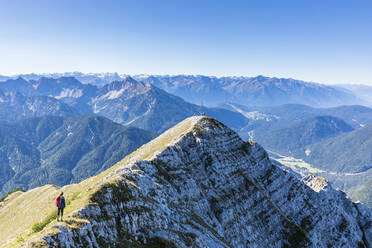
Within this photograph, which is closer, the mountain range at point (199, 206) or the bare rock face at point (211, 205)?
the mountain range at point (199, 206)

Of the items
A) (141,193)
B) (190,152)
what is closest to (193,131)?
(190,152)

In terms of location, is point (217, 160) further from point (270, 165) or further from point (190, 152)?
point (270, 165)

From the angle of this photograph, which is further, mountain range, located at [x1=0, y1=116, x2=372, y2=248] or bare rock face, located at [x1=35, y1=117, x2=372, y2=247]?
bare rock face, located at [x1=35, y1=117, x2=372, y2=247]

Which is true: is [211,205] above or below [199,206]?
below

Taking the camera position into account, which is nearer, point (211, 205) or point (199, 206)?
point (199, 206)
